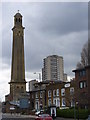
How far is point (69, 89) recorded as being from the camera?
85.4 meters

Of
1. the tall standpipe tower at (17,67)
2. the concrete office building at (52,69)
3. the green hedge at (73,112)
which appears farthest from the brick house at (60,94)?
the concrete office building at (52,69)

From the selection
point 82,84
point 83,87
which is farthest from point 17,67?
point 83,87

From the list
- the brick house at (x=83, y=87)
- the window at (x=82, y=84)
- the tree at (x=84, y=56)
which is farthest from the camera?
the tree at (x=84, y=56)

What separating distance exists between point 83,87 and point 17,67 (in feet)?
244

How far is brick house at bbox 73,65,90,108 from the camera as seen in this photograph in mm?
68562

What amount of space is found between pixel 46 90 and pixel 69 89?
46.5 feet

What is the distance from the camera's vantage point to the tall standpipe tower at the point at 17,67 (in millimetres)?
140250

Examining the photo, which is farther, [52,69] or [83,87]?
[52,69]

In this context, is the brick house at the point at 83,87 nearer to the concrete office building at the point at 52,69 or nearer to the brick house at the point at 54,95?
the brick house at the point at 54,95

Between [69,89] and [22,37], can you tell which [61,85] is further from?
[22,37]

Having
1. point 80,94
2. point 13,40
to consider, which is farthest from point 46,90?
point 13,40

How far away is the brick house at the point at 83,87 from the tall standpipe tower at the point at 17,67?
64.2 metres

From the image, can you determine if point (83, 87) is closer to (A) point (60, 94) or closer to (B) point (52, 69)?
(A) point (60, 94)

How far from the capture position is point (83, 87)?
238 feet
